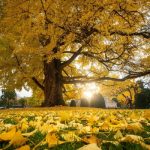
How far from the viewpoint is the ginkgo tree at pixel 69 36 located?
10.9 metres

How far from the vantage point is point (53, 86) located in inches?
867

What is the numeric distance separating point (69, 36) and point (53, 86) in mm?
9667

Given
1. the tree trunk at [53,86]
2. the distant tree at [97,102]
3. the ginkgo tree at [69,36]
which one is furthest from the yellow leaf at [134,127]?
the distant tree at [97,102]

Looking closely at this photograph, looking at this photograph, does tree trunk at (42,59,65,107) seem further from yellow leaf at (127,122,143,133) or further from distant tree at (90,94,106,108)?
yellow leaf at (127,122,143,133)

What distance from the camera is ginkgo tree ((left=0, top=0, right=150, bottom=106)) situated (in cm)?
1088

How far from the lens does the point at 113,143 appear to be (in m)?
2.10

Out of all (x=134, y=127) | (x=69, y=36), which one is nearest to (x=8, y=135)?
(x=134, y=127)

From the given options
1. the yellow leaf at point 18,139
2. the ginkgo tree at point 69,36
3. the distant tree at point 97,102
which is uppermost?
the ginkgo tree at point 69,36

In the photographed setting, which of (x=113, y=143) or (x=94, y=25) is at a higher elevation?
(x=94, y=25)

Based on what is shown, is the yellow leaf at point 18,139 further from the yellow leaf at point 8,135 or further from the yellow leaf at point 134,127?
the yellow leaf at point 134,127

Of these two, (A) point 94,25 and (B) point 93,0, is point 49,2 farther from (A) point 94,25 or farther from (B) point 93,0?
(B) point 93,0

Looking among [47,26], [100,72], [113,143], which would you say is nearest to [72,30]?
[47,26]

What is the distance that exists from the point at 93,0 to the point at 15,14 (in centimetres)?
553

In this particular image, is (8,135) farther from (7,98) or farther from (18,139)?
(7,98)
